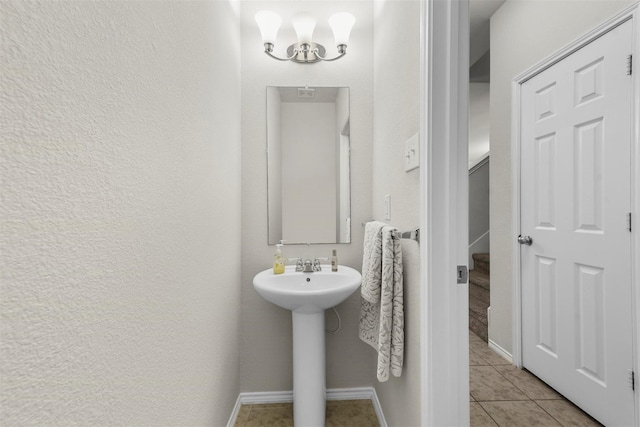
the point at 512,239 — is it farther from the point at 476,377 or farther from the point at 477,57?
the point at 477,57

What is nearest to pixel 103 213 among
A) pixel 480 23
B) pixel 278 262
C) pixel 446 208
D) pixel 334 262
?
pixel 446 208

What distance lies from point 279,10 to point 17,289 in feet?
6.40

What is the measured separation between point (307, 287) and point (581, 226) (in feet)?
5.12

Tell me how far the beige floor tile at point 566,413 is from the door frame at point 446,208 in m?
1.16

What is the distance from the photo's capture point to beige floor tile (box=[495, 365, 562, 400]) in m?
1.82

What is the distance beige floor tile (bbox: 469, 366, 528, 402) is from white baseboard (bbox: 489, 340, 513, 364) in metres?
0.18

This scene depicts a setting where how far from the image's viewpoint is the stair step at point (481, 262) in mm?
3230

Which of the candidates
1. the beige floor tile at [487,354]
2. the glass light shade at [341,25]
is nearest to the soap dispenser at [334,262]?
the glass light shade at [341,25]

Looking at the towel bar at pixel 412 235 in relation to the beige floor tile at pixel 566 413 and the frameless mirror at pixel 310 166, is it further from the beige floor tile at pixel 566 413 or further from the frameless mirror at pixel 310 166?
the beige floor tile at pixel 566 413

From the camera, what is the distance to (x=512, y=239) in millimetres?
2145

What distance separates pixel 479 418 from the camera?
1642 millimetres

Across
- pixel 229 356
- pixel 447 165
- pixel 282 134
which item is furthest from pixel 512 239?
pixel 229 356

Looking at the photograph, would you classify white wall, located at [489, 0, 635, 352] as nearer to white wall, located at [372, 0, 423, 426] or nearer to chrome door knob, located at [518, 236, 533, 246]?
→ chrome door knob, located at [518, 236, 533, 246]

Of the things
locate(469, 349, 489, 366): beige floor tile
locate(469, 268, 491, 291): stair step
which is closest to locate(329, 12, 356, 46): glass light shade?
locate(469, 349, 489, 366): beige floor tile
